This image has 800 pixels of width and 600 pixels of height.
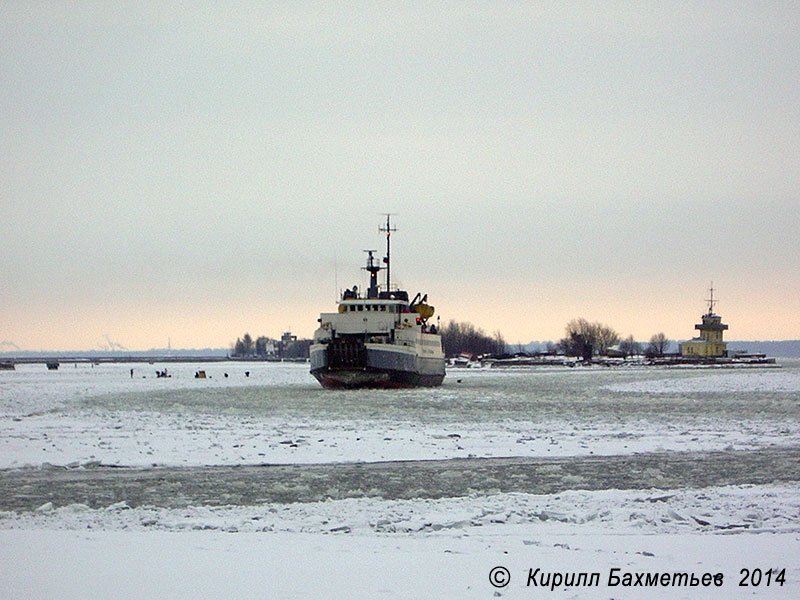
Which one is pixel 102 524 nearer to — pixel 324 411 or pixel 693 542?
pixel 693 542

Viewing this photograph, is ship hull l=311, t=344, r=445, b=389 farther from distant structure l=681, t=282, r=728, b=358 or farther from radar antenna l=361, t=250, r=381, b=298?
distant structure l=681, t=282, r=728, b=358

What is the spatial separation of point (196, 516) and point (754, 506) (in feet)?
25.3

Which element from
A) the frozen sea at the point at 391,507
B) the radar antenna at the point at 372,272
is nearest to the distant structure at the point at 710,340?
the radar antenna at the point at 372,272

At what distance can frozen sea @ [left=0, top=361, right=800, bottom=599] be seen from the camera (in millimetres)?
9336

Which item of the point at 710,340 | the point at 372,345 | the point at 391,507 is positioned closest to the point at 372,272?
the point at 372,345

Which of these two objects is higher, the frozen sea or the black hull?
the black hull

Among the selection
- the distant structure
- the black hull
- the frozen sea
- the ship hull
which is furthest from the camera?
the distant structure

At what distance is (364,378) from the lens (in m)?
53.9

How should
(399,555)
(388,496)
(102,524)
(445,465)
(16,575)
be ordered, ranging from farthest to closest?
1. (445,465)
2. (388,496)
3. (102,524)
4. (399,555)
5. (16,575)

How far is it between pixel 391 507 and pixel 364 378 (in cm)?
4049

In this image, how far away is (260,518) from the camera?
12.7m

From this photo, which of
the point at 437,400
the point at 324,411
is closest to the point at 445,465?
the point at 324,411

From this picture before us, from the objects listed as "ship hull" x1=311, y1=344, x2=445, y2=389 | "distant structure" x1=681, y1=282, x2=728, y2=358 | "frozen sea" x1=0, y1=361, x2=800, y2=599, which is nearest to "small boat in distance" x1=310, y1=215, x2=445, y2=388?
"ship hull" x1=311, y1=344, x2=445, y2=389

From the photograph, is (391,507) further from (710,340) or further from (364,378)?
(710,340)
